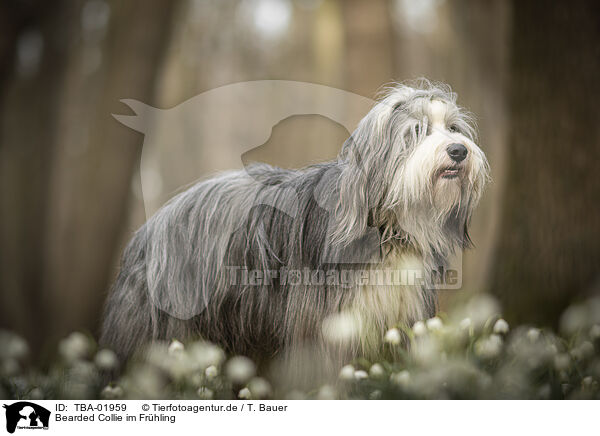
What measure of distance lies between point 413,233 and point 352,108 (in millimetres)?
835

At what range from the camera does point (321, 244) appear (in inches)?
126

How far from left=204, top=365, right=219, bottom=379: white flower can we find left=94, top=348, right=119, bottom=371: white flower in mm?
596

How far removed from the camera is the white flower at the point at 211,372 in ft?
10.7

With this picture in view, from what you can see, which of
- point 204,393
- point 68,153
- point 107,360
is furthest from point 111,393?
point 68,153

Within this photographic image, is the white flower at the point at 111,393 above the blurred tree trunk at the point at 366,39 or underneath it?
underneath

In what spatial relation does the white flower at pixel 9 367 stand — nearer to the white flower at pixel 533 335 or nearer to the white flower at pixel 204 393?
the white flower at pixel 204 393

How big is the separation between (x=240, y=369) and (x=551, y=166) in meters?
2.25

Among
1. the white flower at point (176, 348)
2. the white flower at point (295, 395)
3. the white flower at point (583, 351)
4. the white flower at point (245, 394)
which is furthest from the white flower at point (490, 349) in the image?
the white flower at point (176, 348)

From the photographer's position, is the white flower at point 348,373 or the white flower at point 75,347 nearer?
the white flower at point 348,373

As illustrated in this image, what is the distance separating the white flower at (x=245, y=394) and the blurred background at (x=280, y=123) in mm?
1128

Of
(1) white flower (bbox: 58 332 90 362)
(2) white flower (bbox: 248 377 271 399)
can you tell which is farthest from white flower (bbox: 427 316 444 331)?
(1) white flower (bbox: 58 332 90 362)

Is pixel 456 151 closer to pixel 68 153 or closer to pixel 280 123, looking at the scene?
pixel 280 123
